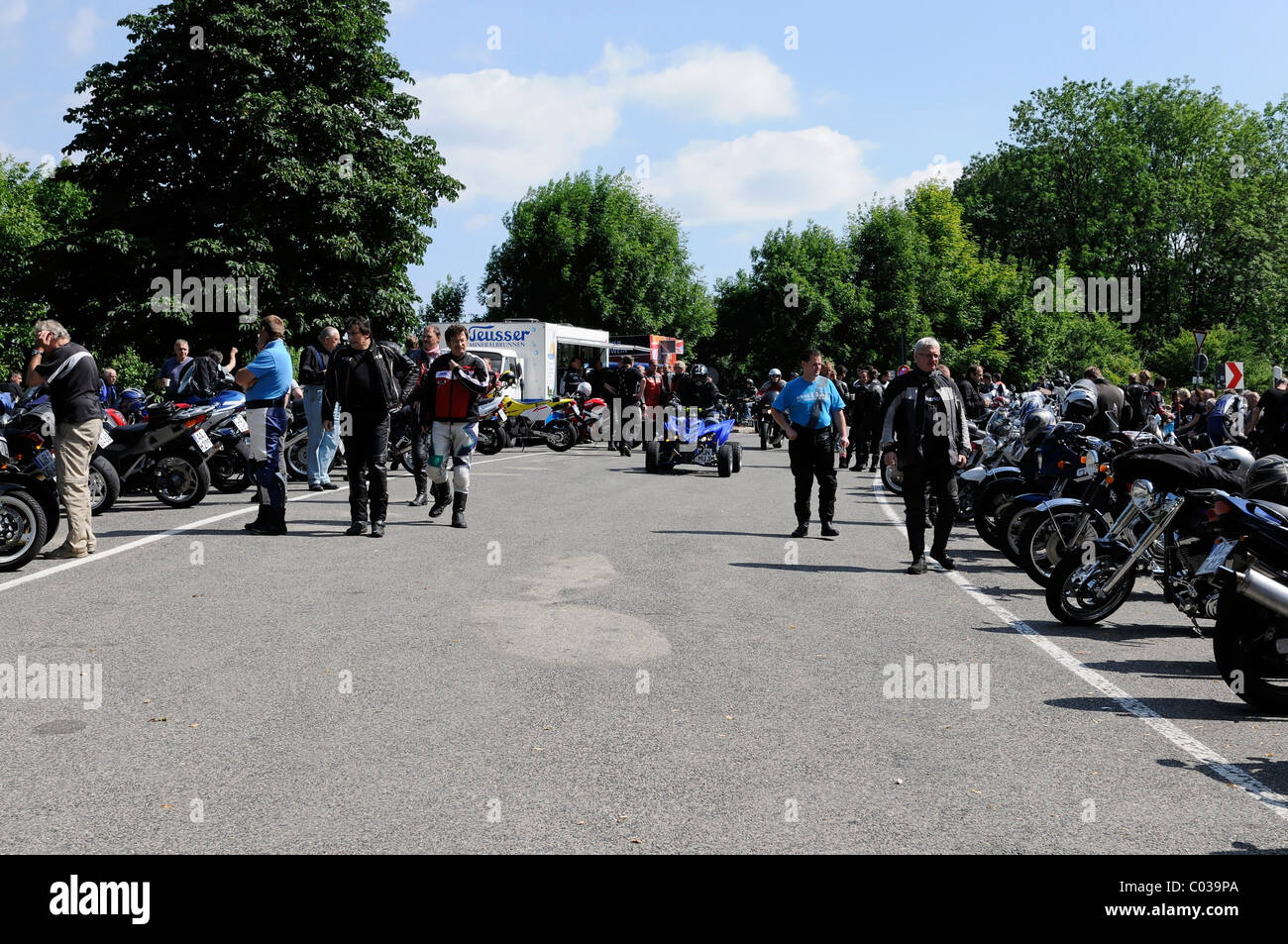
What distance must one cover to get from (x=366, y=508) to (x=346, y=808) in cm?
784

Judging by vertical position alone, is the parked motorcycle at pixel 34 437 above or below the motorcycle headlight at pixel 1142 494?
above

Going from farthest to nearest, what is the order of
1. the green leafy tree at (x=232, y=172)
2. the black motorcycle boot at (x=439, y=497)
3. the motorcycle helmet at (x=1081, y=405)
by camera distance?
the green leafy tree at (x=232, y=172) → the black motorcycle boot at (x=439, y=497) → the motorcycle helmet at (x=1081, y=405)

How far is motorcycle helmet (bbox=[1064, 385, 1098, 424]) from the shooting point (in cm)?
1087

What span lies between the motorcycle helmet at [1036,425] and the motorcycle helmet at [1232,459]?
3.09m

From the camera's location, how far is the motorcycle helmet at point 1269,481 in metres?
7.77

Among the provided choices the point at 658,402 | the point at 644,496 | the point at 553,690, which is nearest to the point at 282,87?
the point at 658,402

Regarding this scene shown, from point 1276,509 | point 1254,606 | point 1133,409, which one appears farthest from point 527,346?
point 1254,606

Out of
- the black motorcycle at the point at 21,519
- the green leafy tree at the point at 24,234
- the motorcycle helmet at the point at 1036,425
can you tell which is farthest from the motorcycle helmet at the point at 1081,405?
the green leafy tree at the point at 24,234

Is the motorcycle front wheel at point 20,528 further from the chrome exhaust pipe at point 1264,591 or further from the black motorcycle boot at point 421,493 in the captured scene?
the chrome exhaust pipe at point 1264,591

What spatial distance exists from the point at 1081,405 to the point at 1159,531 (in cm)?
336

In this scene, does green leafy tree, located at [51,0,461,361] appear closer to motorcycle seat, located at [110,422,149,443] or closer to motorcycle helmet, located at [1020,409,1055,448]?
motorcycle seat, located at [110,422,149,443]

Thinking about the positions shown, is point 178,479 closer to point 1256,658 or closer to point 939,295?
point 1256,658

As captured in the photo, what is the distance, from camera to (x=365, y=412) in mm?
11555
